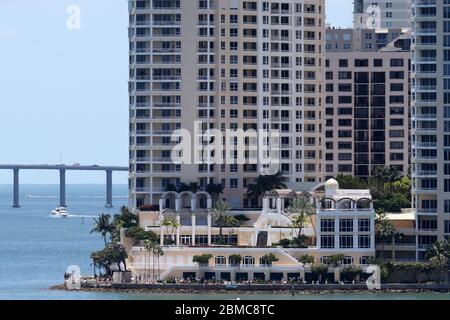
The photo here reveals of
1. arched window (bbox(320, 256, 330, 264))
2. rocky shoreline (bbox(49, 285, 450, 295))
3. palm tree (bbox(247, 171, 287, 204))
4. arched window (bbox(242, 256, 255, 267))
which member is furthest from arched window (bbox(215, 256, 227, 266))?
palm tree (bbox(247, 171, 287, 204))

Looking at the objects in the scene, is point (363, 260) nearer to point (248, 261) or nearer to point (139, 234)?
point (248, 261)

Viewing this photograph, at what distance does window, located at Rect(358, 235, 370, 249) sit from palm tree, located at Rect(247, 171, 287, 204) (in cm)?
1360

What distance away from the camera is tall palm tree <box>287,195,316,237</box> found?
9094 cm

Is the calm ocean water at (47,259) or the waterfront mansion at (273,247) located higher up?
the waterfront mansion at (273,247)

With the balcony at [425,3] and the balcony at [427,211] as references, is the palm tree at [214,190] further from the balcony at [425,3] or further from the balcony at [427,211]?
the balcony at [425,3]

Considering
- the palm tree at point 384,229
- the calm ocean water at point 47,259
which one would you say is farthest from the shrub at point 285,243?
the calm ocean water at point 47,259

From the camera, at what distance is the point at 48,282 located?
95688 millimetres

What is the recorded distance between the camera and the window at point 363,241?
88.9 m

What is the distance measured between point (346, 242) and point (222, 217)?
29.3 feet

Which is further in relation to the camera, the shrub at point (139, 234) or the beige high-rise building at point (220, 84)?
the beige high-rise building at point (220, 84)

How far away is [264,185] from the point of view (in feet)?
335

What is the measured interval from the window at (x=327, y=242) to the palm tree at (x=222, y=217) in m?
7.16

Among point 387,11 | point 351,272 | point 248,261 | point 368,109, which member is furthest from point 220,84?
point 387,11
